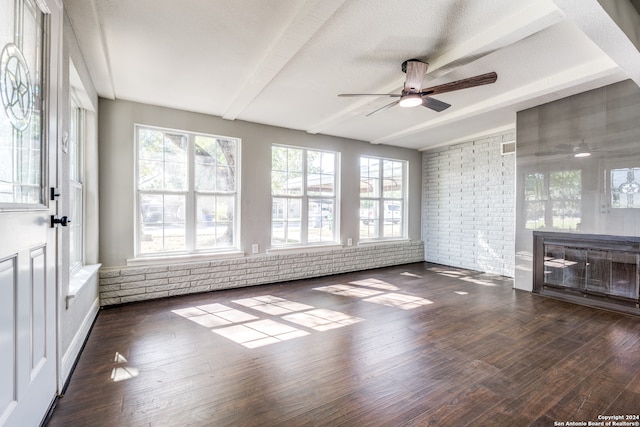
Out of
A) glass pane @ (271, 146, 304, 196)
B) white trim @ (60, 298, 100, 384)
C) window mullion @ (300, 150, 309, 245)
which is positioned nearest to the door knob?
white trim @ (60, 298, 100, 384)

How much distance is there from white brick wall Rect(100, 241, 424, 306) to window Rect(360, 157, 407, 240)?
37 centimetres

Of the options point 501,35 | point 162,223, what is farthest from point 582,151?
point 162,223

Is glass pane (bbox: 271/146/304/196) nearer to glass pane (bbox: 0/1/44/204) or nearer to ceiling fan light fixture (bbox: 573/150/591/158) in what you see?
glass pane (bbox: 0/1/44/204)

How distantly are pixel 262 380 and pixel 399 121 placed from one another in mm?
4123

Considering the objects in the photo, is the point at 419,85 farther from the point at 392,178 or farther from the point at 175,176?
the point at 392,178

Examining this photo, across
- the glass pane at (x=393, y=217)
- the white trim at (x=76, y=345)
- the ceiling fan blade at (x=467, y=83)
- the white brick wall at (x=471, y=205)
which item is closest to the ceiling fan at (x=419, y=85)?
the ceiling fan blade at (x=467, y=83)

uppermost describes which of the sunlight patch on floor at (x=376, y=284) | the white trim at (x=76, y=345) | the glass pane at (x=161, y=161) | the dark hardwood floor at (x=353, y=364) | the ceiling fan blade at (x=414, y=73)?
the ceiling fan blade at (x=414, y=73)

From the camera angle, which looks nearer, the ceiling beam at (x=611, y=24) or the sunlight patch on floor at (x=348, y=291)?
the ceiling beam at (x=611, y=24)

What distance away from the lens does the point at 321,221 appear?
5555mm

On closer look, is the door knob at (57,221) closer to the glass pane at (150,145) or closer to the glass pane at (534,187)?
the glass pane at (150,145)

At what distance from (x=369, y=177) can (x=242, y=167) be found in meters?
2.78

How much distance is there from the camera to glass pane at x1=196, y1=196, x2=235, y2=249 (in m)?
4.37

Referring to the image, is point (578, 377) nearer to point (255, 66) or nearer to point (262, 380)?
point (262, 380)

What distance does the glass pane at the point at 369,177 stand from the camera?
19.9 ft
